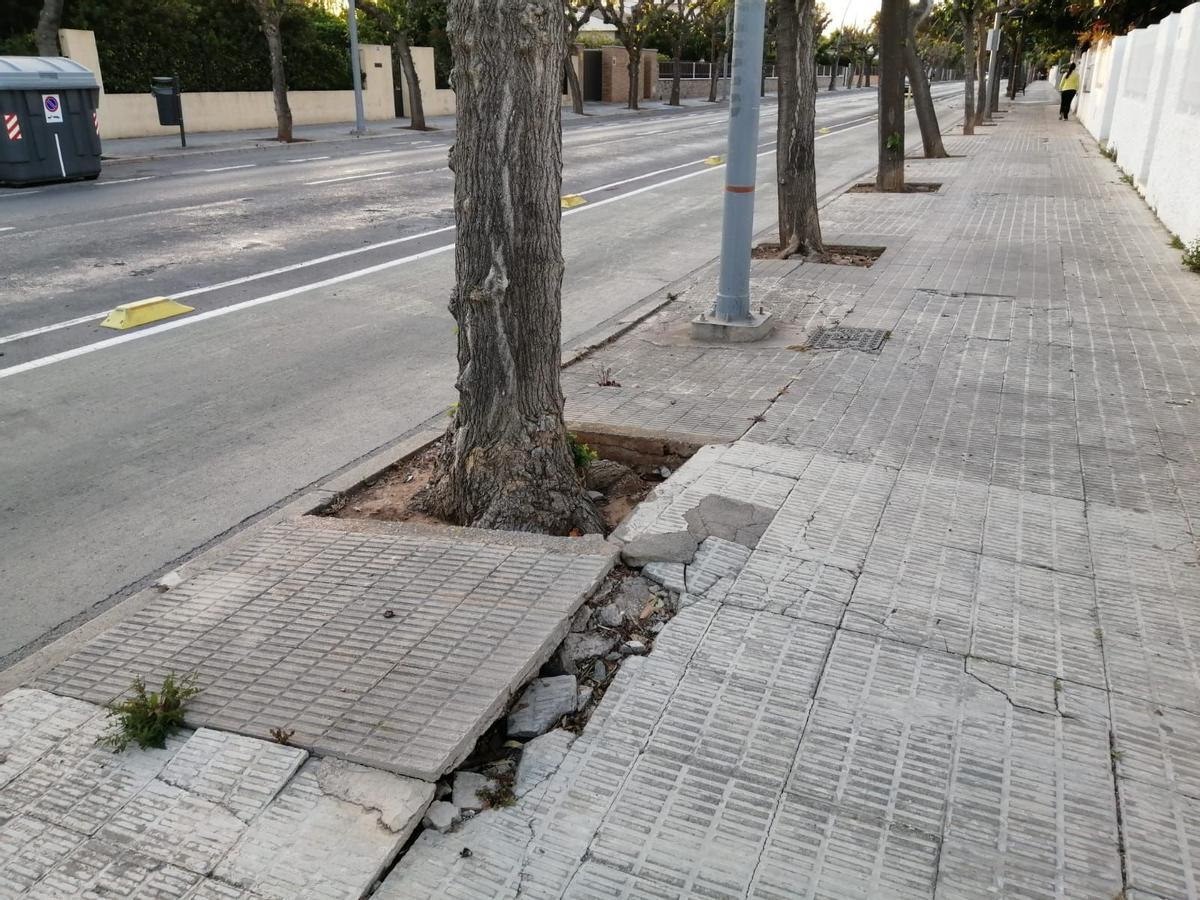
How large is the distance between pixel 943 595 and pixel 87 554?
3865 millimetres

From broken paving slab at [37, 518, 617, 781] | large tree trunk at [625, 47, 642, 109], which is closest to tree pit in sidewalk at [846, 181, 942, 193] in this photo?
broken paving slab at [37, 518, 617, 781]

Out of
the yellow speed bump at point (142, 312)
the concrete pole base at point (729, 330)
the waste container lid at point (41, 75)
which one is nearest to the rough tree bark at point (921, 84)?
the concrete pole base at point (729, 330)

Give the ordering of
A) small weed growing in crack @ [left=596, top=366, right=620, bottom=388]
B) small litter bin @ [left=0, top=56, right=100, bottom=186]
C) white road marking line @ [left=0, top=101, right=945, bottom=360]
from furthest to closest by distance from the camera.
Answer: small litter bin @ [left=0, top=56, right=100, bottom=186]
white road marking line @ [left=0, top=101, right=945, bottom=360]
small weed growing in crack @ [left=596, top=366, right=620, bottom=388]

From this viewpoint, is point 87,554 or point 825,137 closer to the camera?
point 87,554

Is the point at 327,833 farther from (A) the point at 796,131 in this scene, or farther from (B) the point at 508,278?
(A) the point at 796,131

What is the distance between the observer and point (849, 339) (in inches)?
314

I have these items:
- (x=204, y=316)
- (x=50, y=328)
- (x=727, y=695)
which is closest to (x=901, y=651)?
(x=727, y=695)

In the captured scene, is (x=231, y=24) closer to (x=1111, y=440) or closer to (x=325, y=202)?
(x=325, y=202)

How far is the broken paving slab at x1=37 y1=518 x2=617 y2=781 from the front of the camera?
323 cm

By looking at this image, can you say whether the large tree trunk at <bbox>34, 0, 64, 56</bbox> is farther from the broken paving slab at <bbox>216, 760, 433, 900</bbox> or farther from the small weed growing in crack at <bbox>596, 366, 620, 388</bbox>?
the broken paving slab at <bbox>216, 760, 433, 900</bbox>

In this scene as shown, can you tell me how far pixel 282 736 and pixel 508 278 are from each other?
2.20 meters

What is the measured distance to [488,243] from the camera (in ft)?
14.5

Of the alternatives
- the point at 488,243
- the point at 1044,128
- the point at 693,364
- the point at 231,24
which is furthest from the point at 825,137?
the point at 488,243

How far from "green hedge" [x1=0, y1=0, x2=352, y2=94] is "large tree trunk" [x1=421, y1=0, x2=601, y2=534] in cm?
2752
